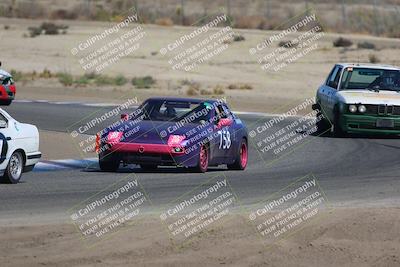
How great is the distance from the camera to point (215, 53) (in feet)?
163

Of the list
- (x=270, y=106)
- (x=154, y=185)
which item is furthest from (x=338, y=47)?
(x=154, y=185)

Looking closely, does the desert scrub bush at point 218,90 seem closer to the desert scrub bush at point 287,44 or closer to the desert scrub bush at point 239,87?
the desert scrub bush at point 239,87

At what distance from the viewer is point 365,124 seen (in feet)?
81.5

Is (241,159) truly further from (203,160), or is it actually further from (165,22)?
(165,22)

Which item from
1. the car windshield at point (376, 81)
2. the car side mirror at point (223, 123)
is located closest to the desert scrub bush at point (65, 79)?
the car windshield at point (376, 81)

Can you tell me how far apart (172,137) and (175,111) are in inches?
41.0

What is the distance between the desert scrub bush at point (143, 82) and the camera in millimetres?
41081

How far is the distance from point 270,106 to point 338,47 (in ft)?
53.3

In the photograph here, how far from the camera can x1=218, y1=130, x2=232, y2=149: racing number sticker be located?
1864 cm

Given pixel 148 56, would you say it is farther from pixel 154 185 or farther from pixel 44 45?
pixel 154 185

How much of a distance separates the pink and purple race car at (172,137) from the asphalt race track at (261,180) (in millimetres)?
259

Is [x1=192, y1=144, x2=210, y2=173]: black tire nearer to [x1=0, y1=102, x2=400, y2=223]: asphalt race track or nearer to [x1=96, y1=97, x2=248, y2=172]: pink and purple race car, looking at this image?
[x1=96, y1=97, x2=248, y2=172]: pink and purple race car

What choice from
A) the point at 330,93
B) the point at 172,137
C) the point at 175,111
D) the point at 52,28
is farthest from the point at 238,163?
the point at 52,28

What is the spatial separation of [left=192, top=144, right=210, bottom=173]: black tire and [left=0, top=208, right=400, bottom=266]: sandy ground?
16.8 ft
